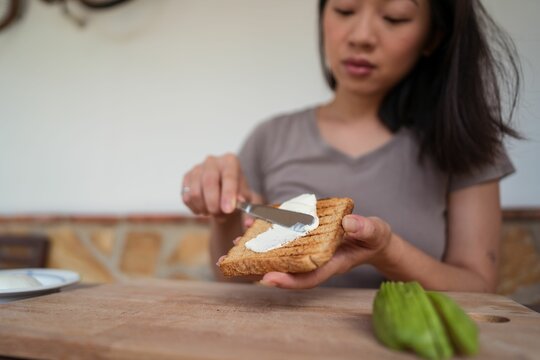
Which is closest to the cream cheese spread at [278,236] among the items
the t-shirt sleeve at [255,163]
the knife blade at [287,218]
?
the knife blade at [287,218]

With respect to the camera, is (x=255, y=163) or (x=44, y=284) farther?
(x=255, y=163)

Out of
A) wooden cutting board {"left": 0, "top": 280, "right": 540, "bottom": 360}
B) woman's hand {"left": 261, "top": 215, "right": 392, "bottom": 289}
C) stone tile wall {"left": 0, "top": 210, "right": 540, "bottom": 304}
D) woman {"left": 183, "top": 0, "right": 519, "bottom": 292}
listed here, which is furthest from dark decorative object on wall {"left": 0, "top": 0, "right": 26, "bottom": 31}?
woman's hand {"left": 261, "top": 215, "right": 392, "bottom": 289}

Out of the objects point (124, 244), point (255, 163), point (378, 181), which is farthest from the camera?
point (124, 244)

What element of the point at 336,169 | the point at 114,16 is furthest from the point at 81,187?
the point at 336,169

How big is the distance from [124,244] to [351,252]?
1466mm

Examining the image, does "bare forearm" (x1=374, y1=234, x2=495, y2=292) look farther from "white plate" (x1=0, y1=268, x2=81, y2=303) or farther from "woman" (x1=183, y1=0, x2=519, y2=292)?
"white plate" (x1=0, y1=268, x2=81, y2=303)

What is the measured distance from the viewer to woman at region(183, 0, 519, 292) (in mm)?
1038

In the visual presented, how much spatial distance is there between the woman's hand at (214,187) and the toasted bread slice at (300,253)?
12 centimetres

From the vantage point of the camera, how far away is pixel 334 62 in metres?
1.17

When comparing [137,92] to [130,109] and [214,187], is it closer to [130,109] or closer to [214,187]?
[130,109]

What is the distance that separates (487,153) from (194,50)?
1.35 metres

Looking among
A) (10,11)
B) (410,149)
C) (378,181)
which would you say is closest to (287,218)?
(378,181)

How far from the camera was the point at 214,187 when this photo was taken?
913 mm

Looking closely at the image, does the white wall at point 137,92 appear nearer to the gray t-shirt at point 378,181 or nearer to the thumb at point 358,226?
the gray t-shirt at point 378,181
